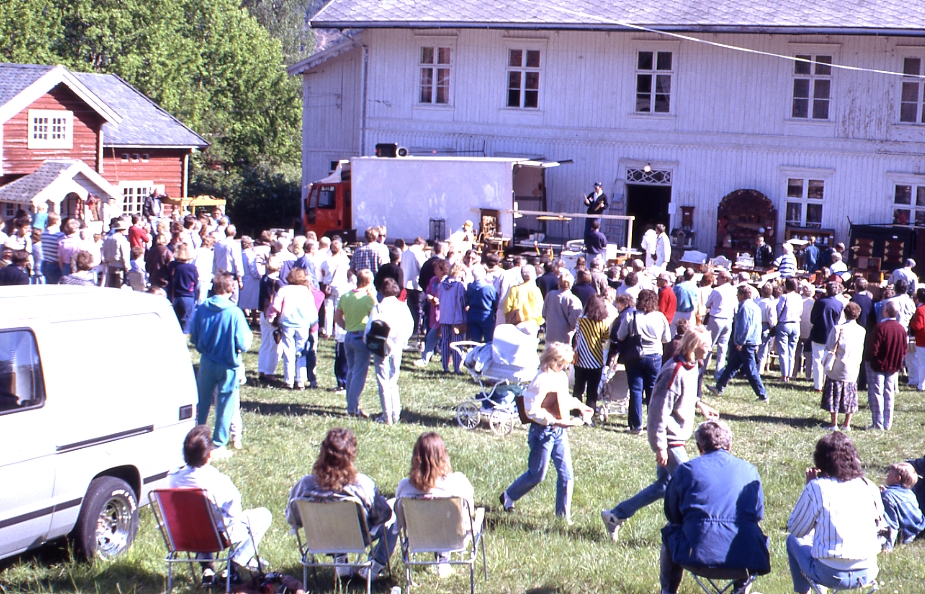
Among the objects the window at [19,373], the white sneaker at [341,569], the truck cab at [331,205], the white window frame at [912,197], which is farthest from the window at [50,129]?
the white sneaker at [341,569]

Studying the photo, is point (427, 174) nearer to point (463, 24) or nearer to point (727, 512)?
point (463, 24)

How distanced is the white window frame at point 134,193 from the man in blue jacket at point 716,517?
31634mm

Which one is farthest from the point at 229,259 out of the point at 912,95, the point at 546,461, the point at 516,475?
the point at 912,95

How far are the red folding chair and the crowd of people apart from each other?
221 millimetres

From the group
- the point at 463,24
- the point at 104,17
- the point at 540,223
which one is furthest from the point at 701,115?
the point at 104,17

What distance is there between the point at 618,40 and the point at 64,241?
18.0 m

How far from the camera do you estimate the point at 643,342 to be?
1174 cm

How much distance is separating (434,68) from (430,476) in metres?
25.2

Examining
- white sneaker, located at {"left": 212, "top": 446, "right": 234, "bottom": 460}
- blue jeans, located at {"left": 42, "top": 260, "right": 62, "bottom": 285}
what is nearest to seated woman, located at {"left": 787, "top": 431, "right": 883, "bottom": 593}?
white sneaker, located at {"left": 212, "top": 446, "right": 234, "bottom": 460}

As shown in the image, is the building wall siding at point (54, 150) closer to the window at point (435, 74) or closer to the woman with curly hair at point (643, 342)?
the window at point (435, 74)

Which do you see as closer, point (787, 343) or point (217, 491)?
point (217, 491)

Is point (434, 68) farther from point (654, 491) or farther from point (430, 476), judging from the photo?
point (430, 476)

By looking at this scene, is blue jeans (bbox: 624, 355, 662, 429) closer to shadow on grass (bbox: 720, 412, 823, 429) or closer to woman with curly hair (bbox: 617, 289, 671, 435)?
woman with curly hair (bbox: 617, 289, 671, 435)

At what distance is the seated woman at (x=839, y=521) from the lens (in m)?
6.27
